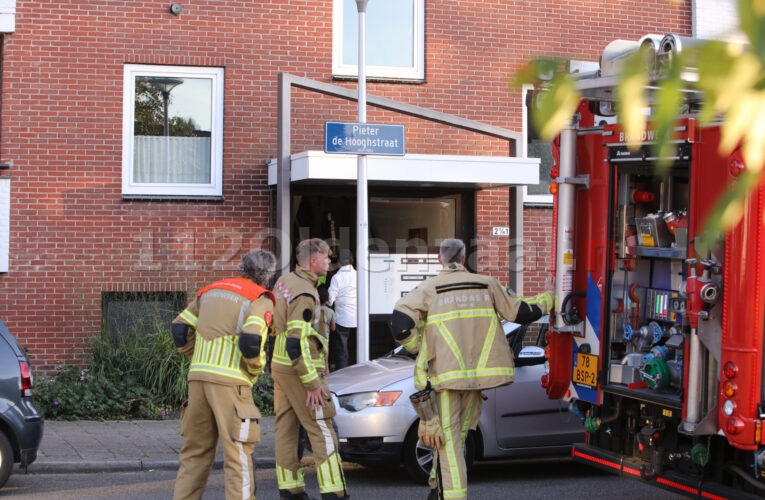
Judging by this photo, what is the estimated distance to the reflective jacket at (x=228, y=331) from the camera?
6145 mm

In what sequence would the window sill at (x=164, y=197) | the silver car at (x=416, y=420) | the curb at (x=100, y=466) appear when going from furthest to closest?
the window sill at (x=164, y=197), the curb at (x=100, y=466), the silver car at (x=416, y=420)

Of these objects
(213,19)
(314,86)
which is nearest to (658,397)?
(314,86)

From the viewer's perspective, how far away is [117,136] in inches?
498

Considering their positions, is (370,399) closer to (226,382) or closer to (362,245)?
(226,382)

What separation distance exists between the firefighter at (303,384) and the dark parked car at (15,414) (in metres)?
2.02

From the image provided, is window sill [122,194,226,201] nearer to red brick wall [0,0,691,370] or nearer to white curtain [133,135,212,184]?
red brick wall [0,0,691,370]

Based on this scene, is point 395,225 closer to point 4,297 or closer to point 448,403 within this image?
point 4,297

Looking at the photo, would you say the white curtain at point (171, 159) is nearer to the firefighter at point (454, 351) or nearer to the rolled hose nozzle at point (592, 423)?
the firefighter at point (454, 351)

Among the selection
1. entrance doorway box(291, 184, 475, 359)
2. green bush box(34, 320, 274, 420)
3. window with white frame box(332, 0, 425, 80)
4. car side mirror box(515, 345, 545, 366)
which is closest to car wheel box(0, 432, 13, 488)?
green bush box(34, 320, 274, 420)

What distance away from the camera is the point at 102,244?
41.3ft

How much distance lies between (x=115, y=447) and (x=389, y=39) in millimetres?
6882

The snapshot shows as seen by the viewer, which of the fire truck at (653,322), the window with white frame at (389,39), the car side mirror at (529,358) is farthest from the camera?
the window with white frame at (389,39)

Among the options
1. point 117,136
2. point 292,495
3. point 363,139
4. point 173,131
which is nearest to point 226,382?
point 292,495

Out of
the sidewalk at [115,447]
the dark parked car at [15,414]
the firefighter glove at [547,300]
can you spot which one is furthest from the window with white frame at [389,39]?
the firefighter glove at [547,300]
